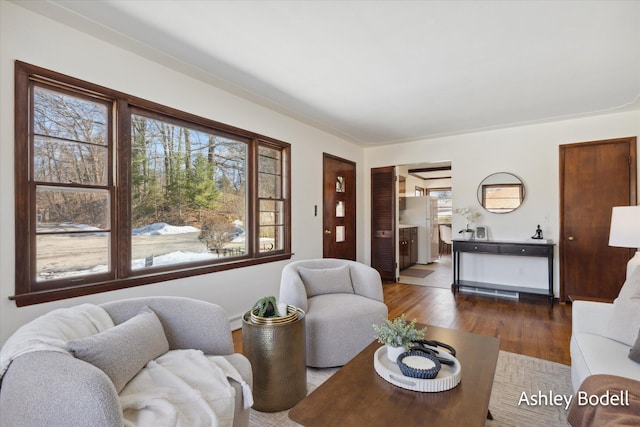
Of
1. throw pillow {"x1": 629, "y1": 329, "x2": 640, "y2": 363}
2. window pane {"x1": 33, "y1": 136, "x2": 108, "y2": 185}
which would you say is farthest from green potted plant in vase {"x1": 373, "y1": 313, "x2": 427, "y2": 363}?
window pane {"x1": 33, "y1": 136, "x2": 108, "y2": 185}

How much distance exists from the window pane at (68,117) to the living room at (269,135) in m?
0.17

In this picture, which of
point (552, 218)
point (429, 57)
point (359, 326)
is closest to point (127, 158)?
point (359, 326)

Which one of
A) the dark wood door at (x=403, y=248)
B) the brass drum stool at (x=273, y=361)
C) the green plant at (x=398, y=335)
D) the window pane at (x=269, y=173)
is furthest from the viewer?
the dark wood door at (x=403, y=248)

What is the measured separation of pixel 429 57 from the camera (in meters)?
2.67

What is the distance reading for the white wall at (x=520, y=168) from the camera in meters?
4.32

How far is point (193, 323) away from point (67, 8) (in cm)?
211

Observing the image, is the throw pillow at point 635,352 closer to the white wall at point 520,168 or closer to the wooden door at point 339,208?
the white wall at point 520,168

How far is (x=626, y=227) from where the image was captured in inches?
91.7

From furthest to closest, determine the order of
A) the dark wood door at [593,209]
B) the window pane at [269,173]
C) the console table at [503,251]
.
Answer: the console table at [503,251] → the dark wood door at [593,209] → the window pane at [269,173]

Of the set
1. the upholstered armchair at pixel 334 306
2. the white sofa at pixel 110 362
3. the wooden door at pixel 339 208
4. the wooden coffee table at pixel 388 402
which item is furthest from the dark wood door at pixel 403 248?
the white sofa at pixel 110 362

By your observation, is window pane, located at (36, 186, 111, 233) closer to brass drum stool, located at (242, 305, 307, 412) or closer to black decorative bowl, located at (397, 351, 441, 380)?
brass drum stool, located at (242, 305, 307, 412)

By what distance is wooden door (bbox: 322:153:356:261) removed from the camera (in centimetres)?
500

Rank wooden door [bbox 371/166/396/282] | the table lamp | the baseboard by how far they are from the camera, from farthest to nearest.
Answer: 1. wooden door [bbox 371/166/396/282]
2. the baseboard
3. the table lamp

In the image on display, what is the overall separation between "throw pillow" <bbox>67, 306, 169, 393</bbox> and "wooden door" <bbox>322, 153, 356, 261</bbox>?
3.44 metres
